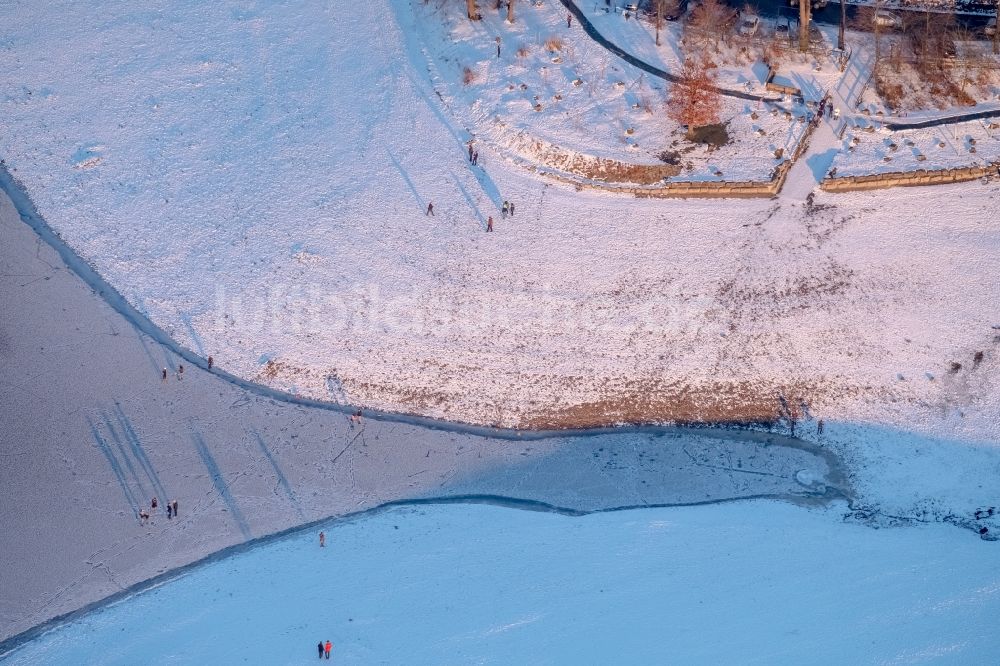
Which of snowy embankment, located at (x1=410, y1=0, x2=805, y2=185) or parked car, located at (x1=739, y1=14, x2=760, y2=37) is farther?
parked car, located at (x1=739, y1=14, x2=760, y2=37)

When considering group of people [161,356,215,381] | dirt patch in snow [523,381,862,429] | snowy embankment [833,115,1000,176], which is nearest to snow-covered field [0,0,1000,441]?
dirt patch in snow [523,381,862,429]

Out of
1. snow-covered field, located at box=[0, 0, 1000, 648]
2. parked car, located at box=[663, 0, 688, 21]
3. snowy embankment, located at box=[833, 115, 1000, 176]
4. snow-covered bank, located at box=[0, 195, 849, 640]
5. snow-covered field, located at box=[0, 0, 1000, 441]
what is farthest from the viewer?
parked car, located at box=[663, 0, 688, 21]

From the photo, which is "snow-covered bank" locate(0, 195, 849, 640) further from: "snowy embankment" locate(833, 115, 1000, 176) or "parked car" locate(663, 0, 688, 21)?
"parked car" locate(663, 0, 688, 21)

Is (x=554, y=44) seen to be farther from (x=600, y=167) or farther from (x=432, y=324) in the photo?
(x=432, y=324)

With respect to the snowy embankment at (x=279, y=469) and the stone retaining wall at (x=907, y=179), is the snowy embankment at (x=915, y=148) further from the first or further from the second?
the snowy embankment at (x=279, y=469)

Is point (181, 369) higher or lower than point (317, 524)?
higher

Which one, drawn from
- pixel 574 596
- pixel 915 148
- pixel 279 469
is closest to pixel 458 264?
pixel 279 469

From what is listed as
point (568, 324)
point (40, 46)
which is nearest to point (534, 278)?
point (568, 324)
